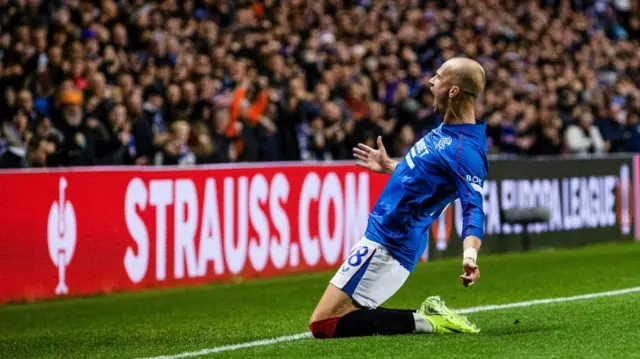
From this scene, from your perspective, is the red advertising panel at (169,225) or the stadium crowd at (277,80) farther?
the stadium crowd at (277,80)

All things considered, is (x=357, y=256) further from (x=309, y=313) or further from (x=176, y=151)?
(x=176, y=151)

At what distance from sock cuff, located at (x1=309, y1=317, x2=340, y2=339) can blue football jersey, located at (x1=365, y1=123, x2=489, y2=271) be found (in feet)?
1.98

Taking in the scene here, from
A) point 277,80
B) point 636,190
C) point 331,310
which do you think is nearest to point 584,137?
point 636,190

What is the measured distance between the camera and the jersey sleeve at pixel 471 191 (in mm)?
7480

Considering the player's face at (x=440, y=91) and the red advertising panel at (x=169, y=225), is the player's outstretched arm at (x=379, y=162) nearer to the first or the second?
the player's face at (x=440, y=91)

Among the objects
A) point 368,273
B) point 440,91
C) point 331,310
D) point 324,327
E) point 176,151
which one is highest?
point 440,91

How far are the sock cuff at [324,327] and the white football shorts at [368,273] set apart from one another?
0.22 metres

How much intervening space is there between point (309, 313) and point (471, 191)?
3653 millimetres

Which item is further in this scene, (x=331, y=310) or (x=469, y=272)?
(x=331, y=310)

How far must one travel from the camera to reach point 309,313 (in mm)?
10984

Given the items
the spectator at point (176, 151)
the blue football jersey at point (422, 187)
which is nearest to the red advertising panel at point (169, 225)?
the spectator at point (176, 151)

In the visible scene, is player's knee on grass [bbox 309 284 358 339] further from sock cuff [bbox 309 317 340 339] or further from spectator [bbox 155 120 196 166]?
spectator [bbox 155 120 196 166]

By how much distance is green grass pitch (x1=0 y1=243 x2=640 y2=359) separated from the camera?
794cm

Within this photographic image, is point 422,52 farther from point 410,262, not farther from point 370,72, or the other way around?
point 410,262
